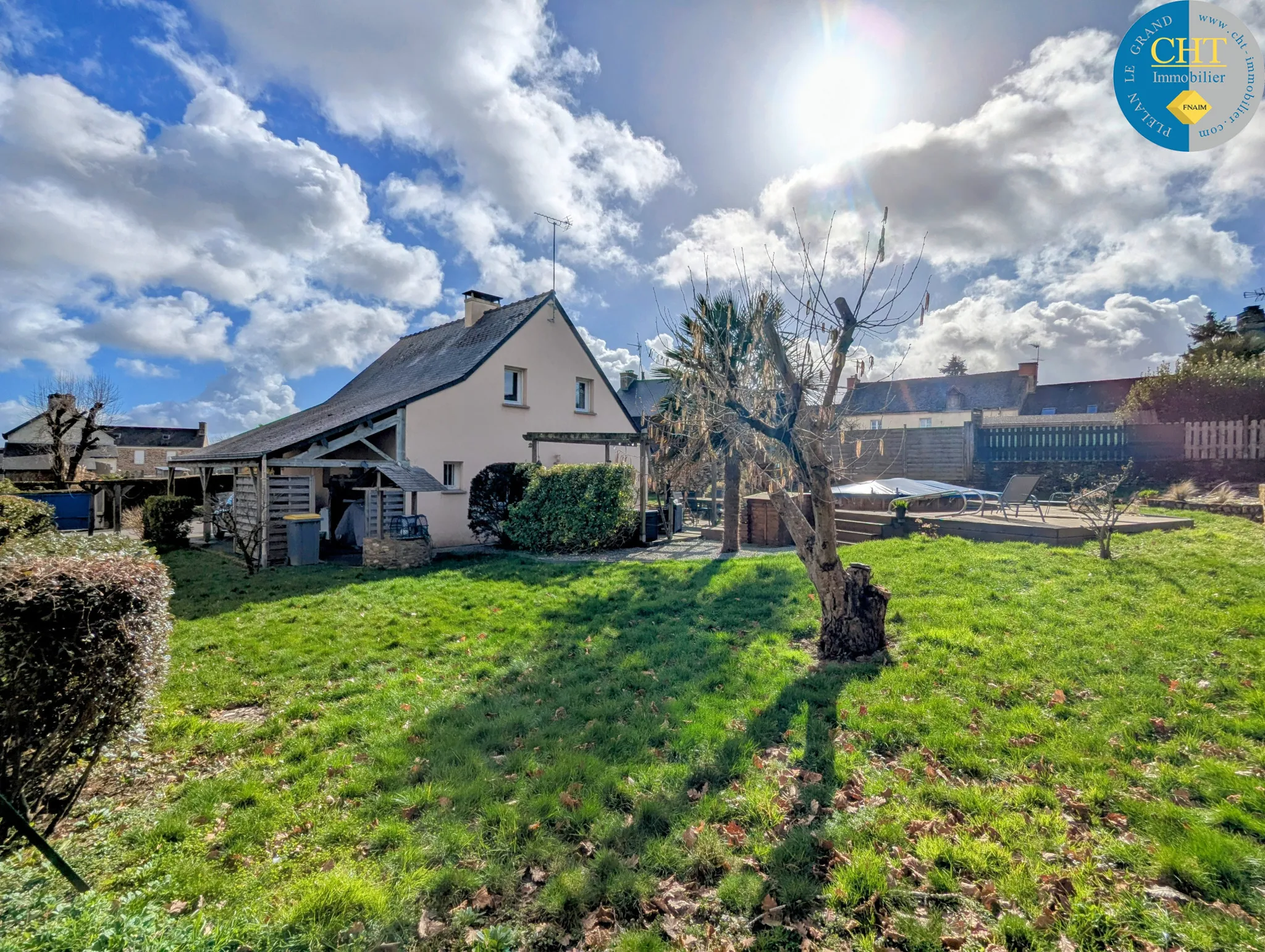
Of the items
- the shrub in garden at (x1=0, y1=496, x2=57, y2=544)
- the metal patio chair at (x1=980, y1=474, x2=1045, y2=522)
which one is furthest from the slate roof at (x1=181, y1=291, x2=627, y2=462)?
the metal patio chair at (x1=980, y1=474, x2=1045, y2=522)

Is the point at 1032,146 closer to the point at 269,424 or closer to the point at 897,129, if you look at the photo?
the point at 897,129

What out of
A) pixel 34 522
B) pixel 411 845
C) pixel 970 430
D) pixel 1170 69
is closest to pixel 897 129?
pixel 1170 69

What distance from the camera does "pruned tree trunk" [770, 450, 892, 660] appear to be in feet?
17.0

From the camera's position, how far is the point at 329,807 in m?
3.19

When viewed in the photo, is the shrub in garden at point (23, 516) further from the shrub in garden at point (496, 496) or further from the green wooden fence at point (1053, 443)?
the green wooden fence at point (1053, 443)

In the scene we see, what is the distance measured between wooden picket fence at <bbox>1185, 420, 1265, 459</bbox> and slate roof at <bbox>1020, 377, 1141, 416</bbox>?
83.7 ft

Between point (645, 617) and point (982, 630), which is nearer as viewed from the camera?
point (982, 630)

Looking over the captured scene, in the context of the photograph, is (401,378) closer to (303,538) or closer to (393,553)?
(303,538)

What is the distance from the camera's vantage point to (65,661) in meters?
2.63

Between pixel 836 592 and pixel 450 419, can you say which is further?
pixel 450 419

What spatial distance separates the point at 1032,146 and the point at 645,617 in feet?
29.0

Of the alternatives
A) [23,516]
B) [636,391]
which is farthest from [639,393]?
[23,516]

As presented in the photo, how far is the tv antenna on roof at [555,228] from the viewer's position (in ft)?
56.1

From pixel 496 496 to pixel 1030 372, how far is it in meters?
40.3
